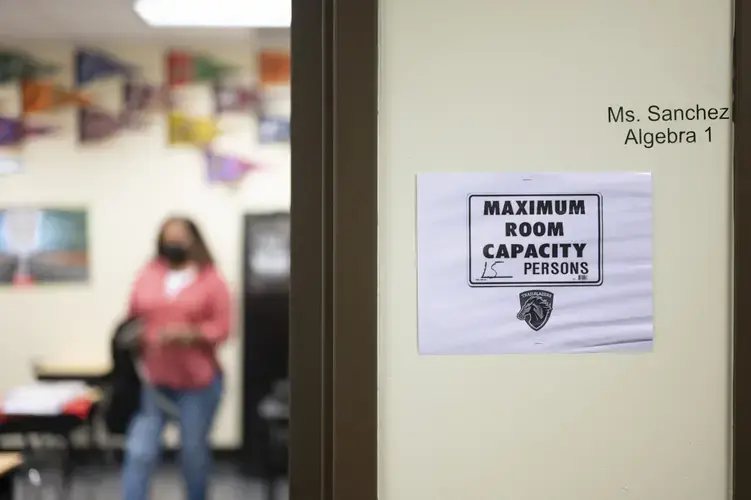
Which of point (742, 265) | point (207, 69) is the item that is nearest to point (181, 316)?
point (207, 69)

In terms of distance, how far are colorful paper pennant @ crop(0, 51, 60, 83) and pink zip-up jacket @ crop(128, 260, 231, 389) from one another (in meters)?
0.44

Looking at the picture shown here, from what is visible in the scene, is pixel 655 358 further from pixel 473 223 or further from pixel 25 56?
pixel 25 56

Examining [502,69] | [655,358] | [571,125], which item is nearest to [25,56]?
[502,69]

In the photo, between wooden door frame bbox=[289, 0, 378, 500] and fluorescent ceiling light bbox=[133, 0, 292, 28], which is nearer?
wooden door frame bbox=[289, 0, 378, 500]

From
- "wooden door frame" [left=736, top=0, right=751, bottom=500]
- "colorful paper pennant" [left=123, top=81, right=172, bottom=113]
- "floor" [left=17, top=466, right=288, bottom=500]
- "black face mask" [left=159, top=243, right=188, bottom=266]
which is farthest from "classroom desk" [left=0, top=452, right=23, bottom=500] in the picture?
"wooden door frame" [left=736, top=0, right=751, bottom=500]

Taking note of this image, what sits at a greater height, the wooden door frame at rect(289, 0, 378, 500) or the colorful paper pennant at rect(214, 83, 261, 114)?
the colorful paper pennant at rect(214, 83, 261, 114)

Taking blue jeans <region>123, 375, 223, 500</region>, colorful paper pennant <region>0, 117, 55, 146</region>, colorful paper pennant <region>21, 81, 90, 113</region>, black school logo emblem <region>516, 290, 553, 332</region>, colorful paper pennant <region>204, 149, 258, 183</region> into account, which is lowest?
blue jeans <region>123, 375, 223, 500</region>

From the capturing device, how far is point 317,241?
109 centimetres

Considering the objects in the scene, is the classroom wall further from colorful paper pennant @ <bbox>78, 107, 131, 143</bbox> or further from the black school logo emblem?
the black school logo emblem

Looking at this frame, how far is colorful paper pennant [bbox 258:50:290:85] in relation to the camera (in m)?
1.14

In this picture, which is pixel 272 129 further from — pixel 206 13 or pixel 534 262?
pixel 534 262

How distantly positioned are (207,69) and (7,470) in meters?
0.90

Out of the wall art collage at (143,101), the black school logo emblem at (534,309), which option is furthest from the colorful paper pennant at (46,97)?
the black school logo emblem at (534,309)

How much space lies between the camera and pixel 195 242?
1.16 meters
